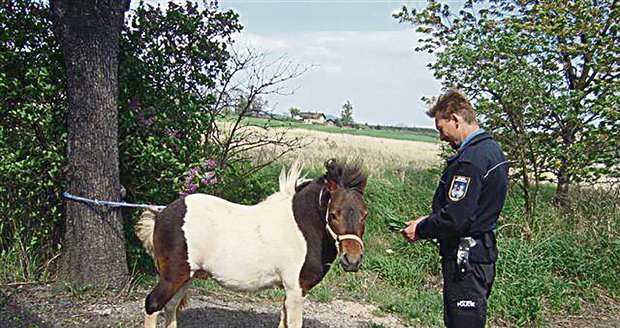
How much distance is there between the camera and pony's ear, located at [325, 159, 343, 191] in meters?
3.84

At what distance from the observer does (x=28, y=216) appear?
231 inches

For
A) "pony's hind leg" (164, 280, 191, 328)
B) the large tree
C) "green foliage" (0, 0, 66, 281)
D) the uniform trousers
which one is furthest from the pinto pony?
the large tree

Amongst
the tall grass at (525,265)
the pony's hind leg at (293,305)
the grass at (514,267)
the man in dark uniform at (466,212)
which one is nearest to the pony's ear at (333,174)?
the man in dark uniform at (466,212)

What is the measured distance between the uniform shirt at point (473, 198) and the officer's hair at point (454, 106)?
0.15m

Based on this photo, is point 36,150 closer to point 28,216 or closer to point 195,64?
point 28,216

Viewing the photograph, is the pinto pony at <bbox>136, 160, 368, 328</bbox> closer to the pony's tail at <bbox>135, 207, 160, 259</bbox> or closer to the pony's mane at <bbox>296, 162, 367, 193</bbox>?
the pony's mane at <bbox>296, 162, 367, 193</bbox>

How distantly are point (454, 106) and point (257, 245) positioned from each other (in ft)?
6.28

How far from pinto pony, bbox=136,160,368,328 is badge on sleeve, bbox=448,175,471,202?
90 centimetres

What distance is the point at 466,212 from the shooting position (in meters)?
3.06

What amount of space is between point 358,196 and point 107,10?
140 inches

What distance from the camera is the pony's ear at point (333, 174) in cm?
384

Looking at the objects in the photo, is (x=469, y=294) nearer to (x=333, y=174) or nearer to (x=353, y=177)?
(x=353, y=177)

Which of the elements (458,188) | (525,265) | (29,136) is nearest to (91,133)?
(29,136)

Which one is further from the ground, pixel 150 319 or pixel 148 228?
pixel 148 228
